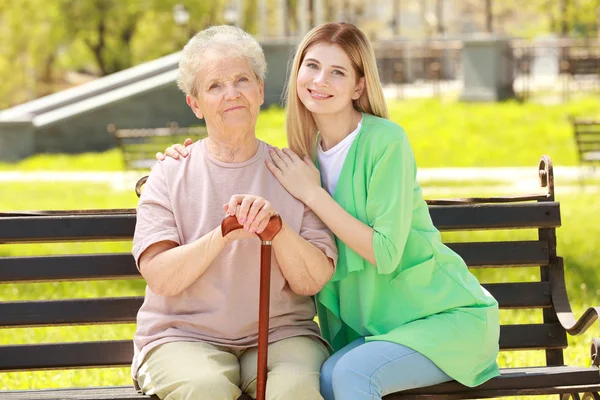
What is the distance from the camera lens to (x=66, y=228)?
4117 mm

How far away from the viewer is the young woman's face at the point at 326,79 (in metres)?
3.62

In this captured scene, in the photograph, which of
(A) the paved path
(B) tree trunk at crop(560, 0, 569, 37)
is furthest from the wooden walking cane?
(B) tree trunk at crop(560, 0, 569, 37)

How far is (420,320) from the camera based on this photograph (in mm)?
3598

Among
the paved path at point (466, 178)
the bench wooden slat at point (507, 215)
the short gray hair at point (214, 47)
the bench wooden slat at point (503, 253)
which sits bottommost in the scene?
the paved path at point (466, 178)

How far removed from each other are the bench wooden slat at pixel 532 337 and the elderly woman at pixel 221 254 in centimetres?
93

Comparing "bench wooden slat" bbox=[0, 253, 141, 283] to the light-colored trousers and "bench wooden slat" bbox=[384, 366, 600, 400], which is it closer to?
the light-colored trousers

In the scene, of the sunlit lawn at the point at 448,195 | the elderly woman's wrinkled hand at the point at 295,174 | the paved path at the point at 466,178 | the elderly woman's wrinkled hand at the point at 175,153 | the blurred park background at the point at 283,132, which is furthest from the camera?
the paved path at the point at 466,178

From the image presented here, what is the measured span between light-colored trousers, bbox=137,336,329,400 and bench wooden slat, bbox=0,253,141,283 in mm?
640

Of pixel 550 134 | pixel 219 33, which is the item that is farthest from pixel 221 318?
pixel 550 134

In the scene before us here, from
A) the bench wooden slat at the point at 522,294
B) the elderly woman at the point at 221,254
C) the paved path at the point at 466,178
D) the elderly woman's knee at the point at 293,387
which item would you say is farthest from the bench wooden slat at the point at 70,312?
the paved path at the point at 466,178

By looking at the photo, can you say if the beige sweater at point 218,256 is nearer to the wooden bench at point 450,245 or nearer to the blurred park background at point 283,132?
the wooden bench at point 450,245

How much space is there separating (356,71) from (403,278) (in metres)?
0.72

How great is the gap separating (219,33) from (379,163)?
697 millimetres

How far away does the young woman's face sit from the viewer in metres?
3.62
